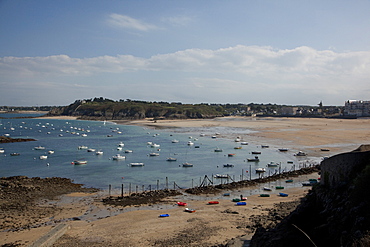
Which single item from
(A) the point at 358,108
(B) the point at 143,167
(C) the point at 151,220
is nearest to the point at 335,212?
(C) the point at 151,220

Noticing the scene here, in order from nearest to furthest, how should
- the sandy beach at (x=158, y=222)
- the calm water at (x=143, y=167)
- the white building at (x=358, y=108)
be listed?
the sandy beach at (x=158, y=222) → the calm water at (x=143, y=167) → the white building at (x=358, y=108)

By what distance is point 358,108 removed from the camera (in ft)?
535

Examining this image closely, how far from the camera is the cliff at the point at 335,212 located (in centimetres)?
1049

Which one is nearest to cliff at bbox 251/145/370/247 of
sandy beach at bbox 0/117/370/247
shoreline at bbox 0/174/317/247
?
sandy beach at bbox 0/117/370/247

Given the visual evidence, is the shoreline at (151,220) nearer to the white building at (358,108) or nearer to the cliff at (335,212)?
the cliff at (335,212)

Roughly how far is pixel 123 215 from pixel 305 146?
4565 cm

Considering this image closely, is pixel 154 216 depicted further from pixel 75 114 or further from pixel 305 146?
pixel 75 114

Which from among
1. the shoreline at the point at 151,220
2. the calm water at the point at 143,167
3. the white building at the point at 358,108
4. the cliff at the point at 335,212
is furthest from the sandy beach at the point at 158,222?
the white building at the point at 358,108

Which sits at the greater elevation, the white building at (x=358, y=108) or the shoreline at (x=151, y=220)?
the white building at (x=358, y=108)

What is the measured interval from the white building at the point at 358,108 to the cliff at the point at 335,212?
497ft

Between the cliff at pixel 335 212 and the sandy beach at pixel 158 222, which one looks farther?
the sandy beach at pixel 158 222

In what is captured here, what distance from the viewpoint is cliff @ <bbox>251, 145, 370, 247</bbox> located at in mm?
10492

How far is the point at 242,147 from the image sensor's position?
2384 inches

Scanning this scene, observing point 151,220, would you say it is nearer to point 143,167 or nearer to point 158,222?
point 158,222
